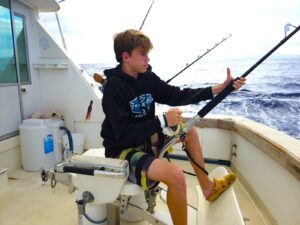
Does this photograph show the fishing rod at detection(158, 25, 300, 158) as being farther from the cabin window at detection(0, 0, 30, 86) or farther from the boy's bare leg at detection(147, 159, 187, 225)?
the cabin window at detection(0, 0, 30, 86)

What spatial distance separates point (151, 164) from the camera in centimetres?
108

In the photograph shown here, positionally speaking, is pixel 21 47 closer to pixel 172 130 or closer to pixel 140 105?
pixel 140 105

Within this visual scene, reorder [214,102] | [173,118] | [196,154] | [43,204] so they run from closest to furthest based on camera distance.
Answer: [173,118]
[214,102]
[196,154]
[43,204]

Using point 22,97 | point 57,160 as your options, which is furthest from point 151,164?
point 22,97

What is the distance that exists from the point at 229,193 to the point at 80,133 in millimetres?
1849

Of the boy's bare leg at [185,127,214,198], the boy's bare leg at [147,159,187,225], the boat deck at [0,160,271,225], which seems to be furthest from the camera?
the boat deck at [0,160,271,225]

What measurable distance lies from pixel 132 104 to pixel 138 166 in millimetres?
301

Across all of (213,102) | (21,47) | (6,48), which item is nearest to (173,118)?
(213,102)

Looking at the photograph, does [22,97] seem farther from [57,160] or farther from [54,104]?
[57,160]

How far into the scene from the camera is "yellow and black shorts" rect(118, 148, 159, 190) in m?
1.07

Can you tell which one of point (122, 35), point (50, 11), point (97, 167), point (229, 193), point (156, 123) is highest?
point (50, 11)

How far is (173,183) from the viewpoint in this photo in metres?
1.07

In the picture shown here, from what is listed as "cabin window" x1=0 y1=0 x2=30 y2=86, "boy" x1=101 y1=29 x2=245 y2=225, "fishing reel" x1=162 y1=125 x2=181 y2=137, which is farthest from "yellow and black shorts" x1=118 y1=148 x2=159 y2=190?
"cabin window" x1=0 y1=0 x2=30 y2=86

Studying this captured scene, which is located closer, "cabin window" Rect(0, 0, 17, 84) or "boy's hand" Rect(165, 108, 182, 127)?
"boy's hand" Rect(165, 108, 182, 127)
